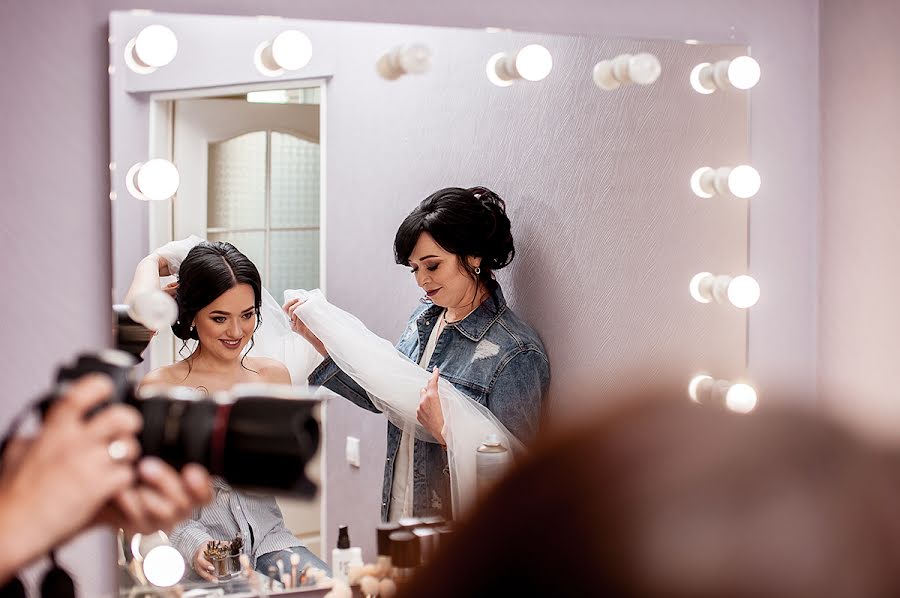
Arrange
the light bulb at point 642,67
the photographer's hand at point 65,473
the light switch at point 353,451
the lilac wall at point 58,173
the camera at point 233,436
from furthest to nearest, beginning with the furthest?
1. the light bulb at point 642,67
2. the light switch at point 353,451
3. the lilac wall at point 58,173
4. the camera at point 233,436
5. the photographer's hand at point 65,473

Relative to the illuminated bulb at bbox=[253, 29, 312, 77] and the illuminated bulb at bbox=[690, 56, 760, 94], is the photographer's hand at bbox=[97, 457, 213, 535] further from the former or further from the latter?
the illuminated bulb at bbox=[690, 56, 760, 94]

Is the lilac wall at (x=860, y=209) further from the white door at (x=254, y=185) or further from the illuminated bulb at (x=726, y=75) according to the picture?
the white door at (x=254, y=185)

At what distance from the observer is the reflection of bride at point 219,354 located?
45.8 inches

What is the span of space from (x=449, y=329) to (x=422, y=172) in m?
0.22

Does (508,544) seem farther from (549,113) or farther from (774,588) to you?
(549,113)

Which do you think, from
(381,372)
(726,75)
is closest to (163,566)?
(381,372)

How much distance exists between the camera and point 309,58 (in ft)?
3.95

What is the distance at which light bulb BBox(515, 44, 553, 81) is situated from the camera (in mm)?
1294

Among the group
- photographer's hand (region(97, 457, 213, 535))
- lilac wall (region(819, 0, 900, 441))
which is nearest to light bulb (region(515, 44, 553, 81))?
lilac wall (region(819, 0, 900, 441))

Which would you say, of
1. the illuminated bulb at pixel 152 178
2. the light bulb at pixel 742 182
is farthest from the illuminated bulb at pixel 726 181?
the illuminated bulb at pixel 152 178

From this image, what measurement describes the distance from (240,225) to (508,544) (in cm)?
88

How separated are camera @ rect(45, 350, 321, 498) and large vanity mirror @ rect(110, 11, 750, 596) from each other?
1.24 feet

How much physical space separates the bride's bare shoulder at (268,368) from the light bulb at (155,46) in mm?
383

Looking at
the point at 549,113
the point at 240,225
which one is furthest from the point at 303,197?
the point at 549,113
